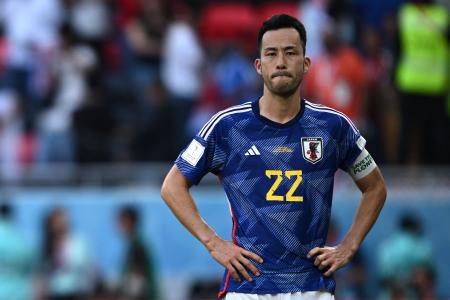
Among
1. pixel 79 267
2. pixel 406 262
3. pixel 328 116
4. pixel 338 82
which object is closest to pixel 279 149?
pixel 328 116

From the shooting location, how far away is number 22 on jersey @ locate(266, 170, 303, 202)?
717 cm

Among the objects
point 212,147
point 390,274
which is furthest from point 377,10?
point 212,147

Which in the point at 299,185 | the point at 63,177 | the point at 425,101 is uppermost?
the point at 299,185

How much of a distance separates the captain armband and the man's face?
58 centimetres

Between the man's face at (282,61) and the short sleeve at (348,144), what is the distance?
38 cm

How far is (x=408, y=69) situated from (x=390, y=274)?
91.5 inches

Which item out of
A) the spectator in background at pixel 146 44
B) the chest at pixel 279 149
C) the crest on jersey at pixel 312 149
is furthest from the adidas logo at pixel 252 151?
the spectator in background at pixel 146 44

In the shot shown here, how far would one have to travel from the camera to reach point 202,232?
7.23 m

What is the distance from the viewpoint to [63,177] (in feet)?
50.9

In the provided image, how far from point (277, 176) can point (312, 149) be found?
25 centimetres

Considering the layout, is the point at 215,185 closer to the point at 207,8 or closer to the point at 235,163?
the point at 207,8

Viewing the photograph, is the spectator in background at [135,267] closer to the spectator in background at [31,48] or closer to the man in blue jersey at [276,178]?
the spectator in background at [31,48]

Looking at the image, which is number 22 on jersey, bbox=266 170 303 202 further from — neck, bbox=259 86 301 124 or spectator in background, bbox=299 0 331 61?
spectator in background, bbox=299 0 331 61

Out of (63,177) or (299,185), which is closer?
(299,185)
